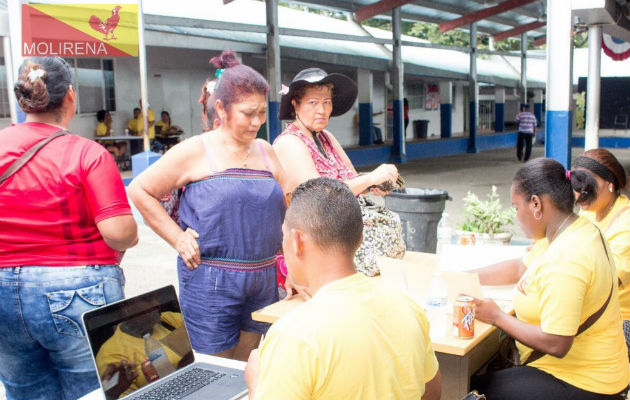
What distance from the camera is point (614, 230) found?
3.15m

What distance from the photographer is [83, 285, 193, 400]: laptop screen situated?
1.91m

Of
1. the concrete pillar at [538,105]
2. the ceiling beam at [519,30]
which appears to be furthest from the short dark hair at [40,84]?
the concrete pillar at [538,105]

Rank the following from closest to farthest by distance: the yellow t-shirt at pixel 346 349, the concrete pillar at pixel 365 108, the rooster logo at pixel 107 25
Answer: the yellow t-shirt at pixel 346 349, the rooster logo at pixel 107 25, the concrete pillar at pixel 365 108

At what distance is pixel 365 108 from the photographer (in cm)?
1936

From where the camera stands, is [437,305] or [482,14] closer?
[437,305]

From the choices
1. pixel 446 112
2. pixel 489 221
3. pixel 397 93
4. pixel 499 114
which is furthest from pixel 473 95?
pixel 489 221

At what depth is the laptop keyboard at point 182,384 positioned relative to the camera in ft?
6.55

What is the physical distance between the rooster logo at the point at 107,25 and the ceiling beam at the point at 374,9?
32.8ft

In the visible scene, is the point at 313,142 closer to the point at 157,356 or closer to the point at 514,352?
the point at 514,352

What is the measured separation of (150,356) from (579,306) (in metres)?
1.46

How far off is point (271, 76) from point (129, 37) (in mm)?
5449

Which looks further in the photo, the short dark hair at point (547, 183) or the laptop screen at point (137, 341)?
the short dark hair at point (547, 183)

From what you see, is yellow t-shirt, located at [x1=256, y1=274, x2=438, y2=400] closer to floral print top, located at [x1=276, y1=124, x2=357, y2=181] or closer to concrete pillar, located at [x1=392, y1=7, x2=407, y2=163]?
floral print top, located at [x1=276, y1=124, x2=357, y2=181]

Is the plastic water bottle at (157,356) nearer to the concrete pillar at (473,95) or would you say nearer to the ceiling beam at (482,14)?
the ceiling beam at (482,14)
